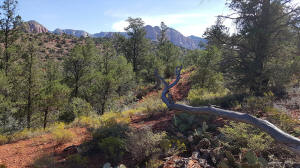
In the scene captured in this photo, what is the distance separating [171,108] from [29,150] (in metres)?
4.31

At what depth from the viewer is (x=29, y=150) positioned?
4.86 meters

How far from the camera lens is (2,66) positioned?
13734mm

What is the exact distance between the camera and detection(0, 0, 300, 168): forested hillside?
359cm

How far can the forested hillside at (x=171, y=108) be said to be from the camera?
359cm

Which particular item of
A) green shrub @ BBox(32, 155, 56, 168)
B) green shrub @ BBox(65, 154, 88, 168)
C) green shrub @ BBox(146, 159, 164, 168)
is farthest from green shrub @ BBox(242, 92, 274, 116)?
green shrub @ BBox(32, 155, 56, 168)

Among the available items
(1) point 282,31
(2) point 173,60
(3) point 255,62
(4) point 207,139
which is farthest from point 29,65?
(2) point 173,60

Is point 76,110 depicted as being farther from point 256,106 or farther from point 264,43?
point 264,43

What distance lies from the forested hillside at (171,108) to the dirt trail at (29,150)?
28 mm

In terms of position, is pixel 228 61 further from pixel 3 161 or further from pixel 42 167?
pixel 3 161

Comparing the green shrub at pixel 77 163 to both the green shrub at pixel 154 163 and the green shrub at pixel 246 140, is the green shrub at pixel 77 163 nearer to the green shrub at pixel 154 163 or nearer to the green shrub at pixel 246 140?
the green shrub at pixel 154 163

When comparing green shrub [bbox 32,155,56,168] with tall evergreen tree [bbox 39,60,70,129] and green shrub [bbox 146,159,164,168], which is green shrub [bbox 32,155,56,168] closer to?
green shrub [bbox 146,159,164,168]

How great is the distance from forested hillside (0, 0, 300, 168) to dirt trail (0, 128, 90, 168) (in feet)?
0.09

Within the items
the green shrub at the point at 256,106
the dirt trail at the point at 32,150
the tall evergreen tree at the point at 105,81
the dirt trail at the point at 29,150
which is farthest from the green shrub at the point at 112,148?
the tall evergreen tree at the point at 105,81

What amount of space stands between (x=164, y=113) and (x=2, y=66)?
14.3 meters
